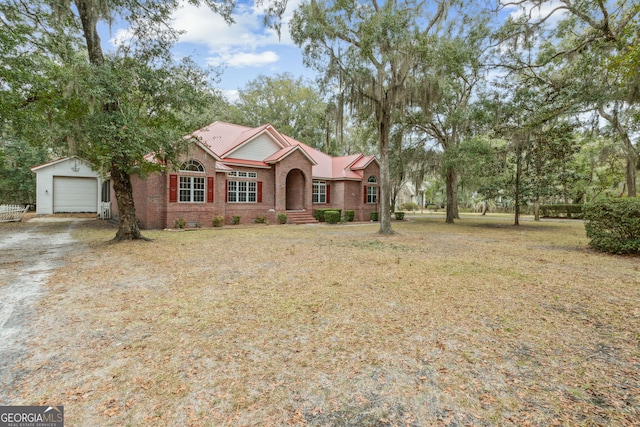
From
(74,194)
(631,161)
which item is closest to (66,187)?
(74,194)

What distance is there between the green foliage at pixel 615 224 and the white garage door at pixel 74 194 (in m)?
30.6

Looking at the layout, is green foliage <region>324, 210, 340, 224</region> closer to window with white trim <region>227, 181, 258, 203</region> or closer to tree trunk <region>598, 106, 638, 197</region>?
window with white trim <region>227, 181, 258, 203</region>

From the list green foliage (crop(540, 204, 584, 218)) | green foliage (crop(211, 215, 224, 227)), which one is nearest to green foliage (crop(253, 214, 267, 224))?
green foliage (crop(211, 215, 224, 227))

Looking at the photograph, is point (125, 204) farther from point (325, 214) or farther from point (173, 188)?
point (325, 214)

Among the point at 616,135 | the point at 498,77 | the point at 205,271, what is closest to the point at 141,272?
the point at 205,271

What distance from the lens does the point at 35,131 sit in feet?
30.5

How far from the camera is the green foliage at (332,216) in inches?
790

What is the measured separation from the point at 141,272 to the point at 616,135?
1916cm

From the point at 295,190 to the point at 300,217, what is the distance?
9.36 feet

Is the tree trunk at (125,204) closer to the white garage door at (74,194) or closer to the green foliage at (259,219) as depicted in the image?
the green foliage at (259,219)

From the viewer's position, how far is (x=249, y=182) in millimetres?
18766

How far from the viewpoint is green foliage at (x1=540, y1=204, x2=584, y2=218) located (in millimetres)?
26328

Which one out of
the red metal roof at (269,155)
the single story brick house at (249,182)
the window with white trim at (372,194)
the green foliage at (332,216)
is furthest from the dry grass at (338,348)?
the window with white trim at (372,194)

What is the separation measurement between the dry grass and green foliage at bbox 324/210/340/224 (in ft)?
44.6
